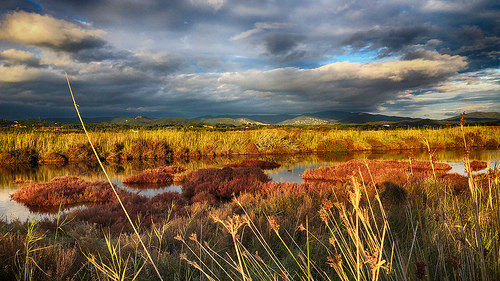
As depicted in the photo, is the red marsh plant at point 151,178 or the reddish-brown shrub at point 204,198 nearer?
the reddish-brown shrub at point 204,198

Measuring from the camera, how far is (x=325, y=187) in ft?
23.7

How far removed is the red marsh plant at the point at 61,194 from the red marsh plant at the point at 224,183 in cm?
225

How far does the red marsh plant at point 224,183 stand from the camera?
320 inches

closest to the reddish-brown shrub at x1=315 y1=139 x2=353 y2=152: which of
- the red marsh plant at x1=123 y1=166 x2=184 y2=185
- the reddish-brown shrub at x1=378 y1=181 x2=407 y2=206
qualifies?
the red marsh plant at x1=123 y1=166 x2=184 y2=185

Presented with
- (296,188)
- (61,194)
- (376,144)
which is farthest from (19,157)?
(376,144)

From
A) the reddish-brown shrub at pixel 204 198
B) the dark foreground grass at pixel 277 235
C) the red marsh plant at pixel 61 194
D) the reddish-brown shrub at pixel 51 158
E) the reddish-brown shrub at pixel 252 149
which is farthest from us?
the reddish-brown shrub at pixel 252 149

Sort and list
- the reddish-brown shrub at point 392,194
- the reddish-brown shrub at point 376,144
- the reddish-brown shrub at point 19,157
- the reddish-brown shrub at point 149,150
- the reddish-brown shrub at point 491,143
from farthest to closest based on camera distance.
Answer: the reddish-brown shrub at point 491,143 < the reddish-brown shrub at point 376,144 < the reddish-brown shrub at point 149,150 < the reddish-brown shrub at point 19,157 < the reddish-brown shrub at point 392,194

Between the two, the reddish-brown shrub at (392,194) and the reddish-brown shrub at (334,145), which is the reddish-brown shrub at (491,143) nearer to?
the reddish-brown shrub at (334,145)

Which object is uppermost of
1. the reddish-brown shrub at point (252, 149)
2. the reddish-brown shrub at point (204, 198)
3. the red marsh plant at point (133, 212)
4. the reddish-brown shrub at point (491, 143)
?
the reddish-brown shrub at point (252, 149)

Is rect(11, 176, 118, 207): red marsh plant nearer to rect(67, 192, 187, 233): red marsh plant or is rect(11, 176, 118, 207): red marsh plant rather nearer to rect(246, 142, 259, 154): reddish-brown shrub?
rect(67, 192, 187, 233): red marsh plant

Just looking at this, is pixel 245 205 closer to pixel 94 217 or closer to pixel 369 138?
pixel 94 217

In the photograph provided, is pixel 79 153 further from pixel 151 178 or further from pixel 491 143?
pixel 491 143

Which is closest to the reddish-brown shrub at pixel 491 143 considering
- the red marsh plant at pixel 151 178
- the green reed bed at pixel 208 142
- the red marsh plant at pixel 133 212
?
the green reed bed at pixel 208 142

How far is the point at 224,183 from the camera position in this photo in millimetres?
8422
